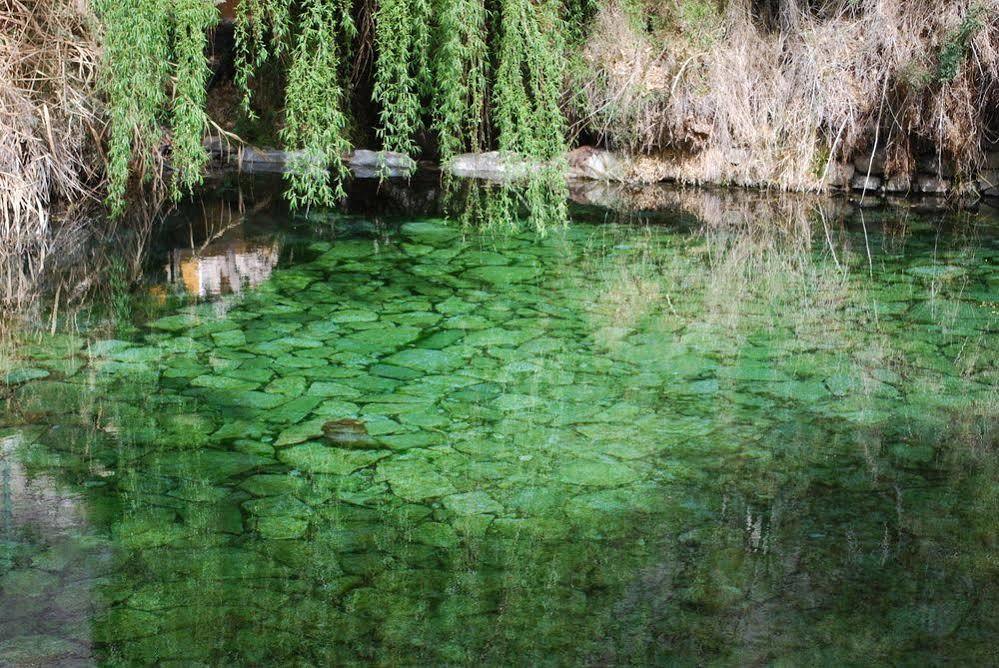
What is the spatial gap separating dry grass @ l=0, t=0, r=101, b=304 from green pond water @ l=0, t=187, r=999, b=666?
0.86m

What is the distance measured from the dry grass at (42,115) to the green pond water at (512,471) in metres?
0.86

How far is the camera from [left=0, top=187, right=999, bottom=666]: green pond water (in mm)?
2234

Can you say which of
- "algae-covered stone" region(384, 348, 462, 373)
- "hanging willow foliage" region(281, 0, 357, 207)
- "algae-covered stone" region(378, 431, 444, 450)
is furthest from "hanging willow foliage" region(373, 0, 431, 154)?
"algae-covered stone" region(378, 431, 444, 450)

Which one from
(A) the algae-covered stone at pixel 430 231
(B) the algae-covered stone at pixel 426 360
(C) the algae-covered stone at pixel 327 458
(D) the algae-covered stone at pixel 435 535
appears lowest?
(D) the algae-covered stone at pixel 435 535

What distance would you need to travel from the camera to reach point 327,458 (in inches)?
116

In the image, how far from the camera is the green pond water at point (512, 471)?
2.23 metres

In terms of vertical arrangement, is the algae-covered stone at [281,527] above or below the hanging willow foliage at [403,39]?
below

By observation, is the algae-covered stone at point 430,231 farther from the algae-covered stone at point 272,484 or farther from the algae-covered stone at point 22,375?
the algae-covered stone at point 272,484

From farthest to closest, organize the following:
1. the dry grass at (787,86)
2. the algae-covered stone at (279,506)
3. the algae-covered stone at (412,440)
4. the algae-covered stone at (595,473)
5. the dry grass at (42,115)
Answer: the dry grass at (787,86) < the dry grass at (42,115) < the algae-covered stone at (412,440) < the algae-covered stone at (595,473) < the algae-covered stone at (279,506)

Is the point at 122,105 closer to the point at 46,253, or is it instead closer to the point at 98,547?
the point at 46,253

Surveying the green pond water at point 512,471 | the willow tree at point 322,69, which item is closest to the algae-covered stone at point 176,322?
the green pond water at point 512,471

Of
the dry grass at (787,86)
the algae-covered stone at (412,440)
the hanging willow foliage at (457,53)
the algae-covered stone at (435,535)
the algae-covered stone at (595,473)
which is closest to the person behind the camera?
the algae-covered stone at (435,535)

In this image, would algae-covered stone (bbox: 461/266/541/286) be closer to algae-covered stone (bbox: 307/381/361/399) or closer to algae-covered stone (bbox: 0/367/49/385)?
algae-covered stone (bbox: 307/381/361/399)

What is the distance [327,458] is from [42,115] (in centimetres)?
292
